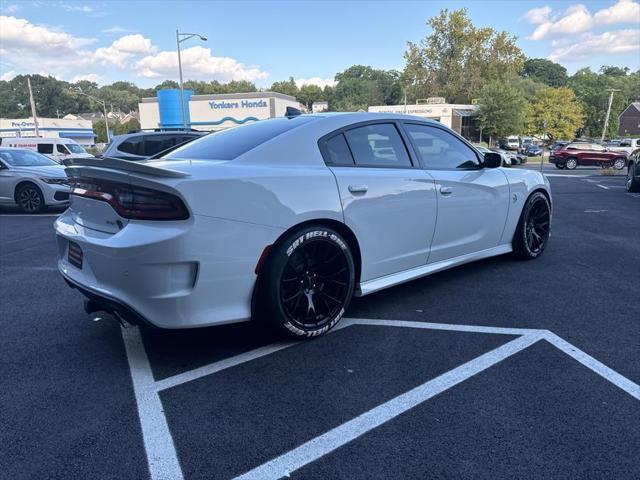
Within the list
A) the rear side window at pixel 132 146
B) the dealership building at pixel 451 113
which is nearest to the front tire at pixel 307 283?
the rear side window at pixel 132 146

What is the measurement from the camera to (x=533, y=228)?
543 centimetres

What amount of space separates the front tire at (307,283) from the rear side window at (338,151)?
54 centimetres

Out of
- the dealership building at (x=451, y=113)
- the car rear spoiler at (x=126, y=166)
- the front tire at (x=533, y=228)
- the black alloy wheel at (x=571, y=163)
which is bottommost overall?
the black alloy wheel at (x=571, y=163)

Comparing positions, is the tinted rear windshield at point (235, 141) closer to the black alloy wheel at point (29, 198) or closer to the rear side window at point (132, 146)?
the rear side window at point (132, 146)

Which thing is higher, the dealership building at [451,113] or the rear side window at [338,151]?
the dealership building at [451,113]

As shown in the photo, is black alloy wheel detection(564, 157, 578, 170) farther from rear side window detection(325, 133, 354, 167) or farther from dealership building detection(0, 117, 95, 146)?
dealership building detection(0, 117, 95, 146)

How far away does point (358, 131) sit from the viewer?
3.75m

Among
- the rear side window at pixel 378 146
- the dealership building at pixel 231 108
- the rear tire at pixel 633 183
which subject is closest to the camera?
the rear side window at pixel 378 146

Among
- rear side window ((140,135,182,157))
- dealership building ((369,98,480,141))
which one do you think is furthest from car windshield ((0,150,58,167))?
dealership building ((369,98,480,141))

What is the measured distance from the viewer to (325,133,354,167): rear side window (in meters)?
3.48

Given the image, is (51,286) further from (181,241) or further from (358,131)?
(358,131)

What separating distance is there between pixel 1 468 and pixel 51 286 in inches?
118

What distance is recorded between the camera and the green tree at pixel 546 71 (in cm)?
13725

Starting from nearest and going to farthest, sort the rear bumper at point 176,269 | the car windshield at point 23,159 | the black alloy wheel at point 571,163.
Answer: the rear bumper at point 176,269 → the car windshield at point 23,159 → the black alloy wheel at point 571,163
